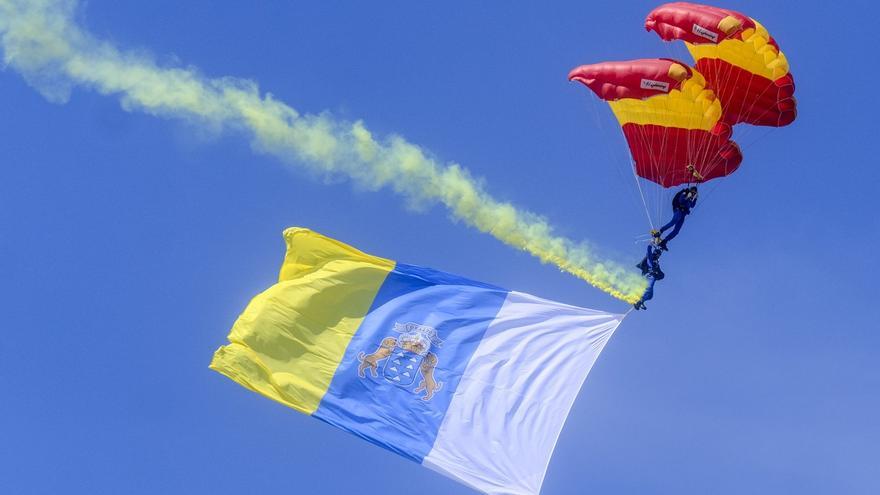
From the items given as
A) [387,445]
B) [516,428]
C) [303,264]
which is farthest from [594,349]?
[303,264]

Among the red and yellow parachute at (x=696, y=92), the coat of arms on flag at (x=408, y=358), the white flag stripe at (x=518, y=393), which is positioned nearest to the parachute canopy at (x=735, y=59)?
the red and yellow parachute at (x=696, y=92)

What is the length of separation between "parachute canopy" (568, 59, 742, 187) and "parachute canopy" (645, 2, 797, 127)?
28cm

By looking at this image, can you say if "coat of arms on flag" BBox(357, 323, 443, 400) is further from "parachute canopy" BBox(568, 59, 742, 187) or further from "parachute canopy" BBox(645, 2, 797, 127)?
"parachute canopy" BBox(645, 2, 797, 127)

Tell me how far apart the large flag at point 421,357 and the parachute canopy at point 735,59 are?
421 centimetres

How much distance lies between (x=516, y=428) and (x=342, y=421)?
2305mm

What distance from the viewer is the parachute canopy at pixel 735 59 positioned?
20.2 meters

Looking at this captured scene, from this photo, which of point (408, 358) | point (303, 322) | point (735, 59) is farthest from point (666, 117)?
point (303, 322)

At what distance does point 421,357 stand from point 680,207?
4734mm

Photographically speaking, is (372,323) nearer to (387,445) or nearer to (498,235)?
(387,445)

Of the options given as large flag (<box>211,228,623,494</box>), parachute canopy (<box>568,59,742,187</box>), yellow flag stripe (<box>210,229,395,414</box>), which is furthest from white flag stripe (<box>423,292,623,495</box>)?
parachute canopy (<box>568,59,742,187</box>)

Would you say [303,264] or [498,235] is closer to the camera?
[303,264]

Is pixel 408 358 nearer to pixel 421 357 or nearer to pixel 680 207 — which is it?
pixel 421 357

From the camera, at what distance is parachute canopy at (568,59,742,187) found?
2052 centimetres

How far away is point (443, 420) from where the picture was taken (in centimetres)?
1867
